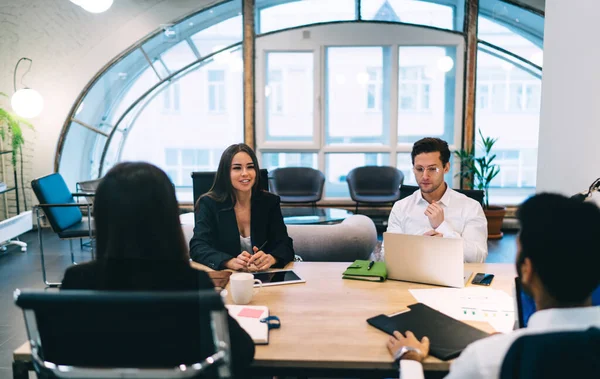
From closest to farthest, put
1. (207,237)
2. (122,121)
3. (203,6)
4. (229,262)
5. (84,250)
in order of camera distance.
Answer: (229,262)
(207,237)
(84,250)
(203,6)
(122,121)

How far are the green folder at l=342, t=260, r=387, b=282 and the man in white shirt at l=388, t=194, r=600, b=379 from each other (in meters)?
1.10

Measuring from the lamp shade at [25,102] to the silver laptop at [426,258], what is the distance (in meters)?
5.77

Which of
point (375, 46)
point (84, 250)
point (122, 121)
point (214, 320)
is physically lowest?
point (84, 250)

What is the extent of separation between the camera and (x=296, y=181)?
742 cm

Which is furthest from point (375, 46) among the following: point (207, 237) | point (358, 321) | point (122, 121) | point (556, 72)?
point (358, 321)

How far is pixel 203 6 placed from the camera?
7820mm

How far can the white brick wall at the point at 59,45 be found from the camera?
7.61m

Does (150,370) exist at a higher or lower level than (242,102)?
lower

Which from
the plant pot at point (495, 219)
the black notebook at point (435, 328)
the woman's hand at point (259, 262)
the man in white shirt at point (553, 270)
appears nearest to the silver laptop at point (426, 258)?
the black notebook at point (435, 328)

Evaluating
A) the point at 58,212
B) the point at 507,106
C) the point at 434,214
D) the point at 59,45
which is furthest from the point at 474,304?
the point at 59,45

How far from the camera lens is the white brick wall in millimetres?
7613

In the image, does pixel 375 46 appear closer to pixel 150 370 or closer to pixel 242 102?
pixel 242 102

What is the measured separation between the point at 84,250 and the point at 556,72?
5.37 meters

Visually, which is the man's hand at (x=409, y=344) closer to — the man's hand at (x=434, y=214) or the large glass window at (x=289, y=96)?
the man's hand at (x=434, y=214)
